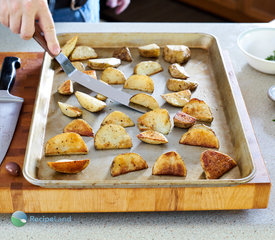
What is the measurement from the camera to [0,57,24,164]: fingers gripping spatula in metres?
1.14

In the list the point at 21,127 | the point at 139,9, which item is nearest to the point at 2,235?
the point at 21,127

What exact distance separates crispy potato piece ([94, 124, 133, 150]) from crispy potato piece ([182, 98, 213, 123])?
0.24 meters

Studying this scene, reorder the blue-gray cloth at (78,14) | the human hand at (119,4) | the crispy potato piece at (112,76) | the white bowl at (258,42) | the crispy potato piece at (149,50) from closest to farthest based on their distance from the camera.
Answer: the crispy potato piece at (112,76)
the crispy potato piece at (149,50)
the white bowl at (258,42)
the blue-gray cloth at (78,14)
the human hand at (119,4)

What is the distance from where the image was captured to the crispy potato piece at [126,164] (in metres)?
1.05

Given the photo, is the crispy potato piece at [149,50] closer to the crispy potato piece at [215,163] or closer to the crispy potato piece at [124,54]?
the crispy potato piece at [124,54]

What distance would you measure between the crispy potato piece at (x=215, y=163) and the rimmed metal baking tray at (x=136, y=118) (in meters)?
0.02

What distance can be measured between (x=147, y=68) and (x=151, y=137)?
411 millimetres

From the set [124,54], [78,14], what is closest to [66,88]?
[124,54]

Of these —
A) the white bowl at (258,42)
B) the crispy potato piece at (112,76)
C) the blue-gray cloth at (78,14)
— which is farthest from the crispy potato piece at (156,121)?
the blue-gray cloth at (78,14)

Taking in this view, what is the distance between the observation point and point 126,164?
3.47ft

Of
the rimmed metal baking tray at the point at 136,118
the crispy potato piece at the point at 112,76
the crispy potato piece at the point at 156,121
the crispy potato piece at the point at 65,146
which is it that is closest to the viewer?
the rimmed metal baking tray at the point at 136,118

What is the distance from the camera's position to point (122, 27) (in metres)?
1.92

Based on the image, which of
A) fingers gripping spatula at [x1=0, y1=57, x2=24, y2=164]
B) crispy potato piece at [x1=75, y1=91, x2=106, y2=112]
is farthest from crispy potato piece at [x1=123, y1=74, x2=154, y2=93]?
fingers gripping spatula at [x1=0, y1=57, x2=24, y2=164]

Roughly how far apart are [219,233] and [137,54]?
854mm
